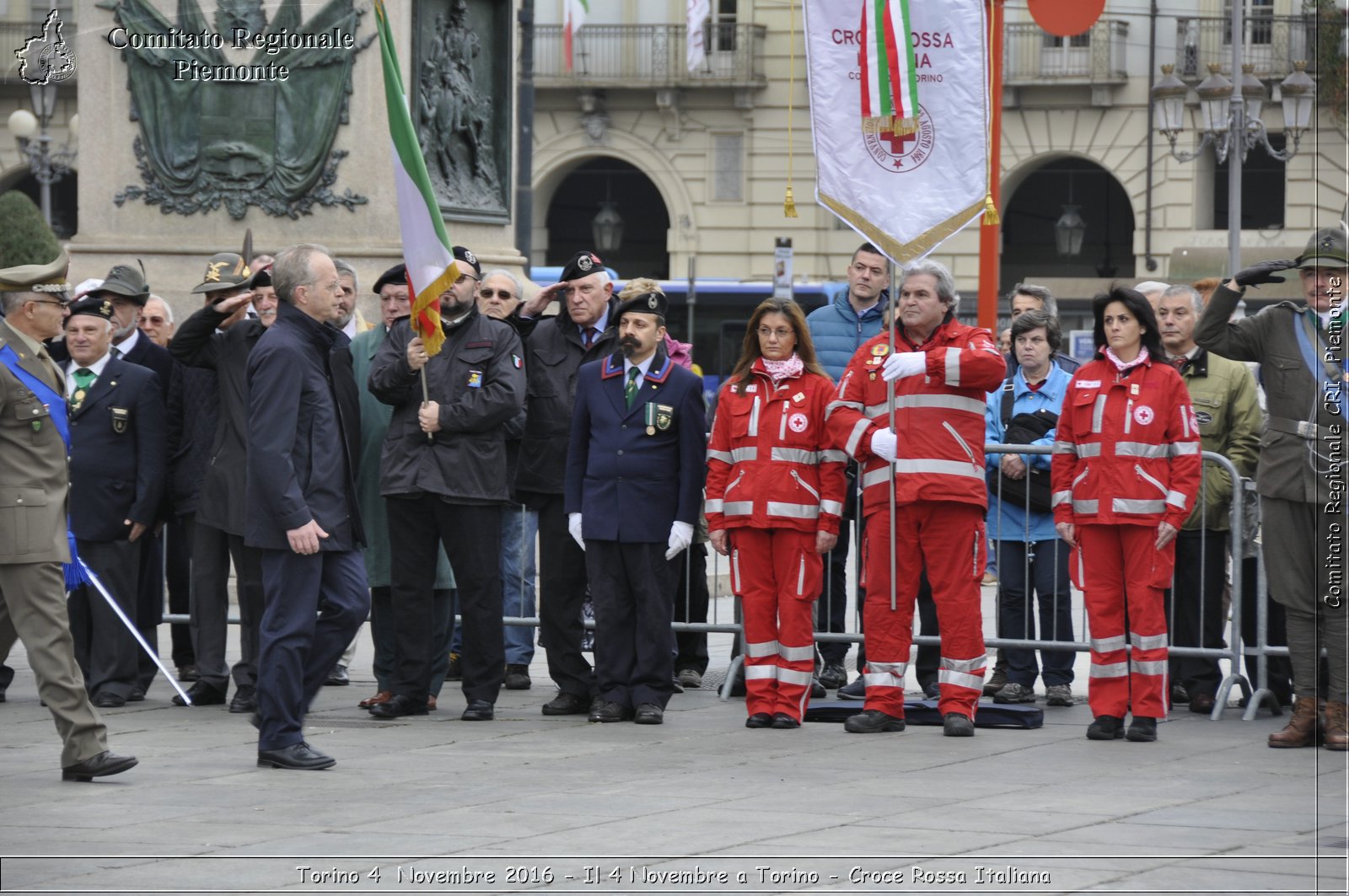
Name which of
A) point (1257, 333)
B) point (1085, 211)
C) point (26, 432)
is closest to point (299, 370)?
point (26, 432)

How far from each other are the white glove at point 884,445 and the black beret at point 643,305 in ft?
4.09

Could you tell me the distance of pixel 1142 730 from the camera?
877 cm

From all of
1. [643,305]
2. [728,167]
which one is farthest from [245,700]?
[728,167]

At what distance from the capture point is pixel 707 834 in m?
6.46

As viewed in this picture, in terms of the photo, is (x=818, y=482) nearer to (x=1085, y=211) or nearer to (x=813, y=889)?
(x=813, y=889)

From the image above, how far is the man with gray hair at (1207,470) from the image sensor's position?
385 inches

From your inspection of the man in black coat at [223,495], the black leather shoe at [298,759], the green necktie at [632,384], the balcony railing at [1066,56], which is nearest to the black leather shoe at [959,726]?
the green necktie at [632,384]

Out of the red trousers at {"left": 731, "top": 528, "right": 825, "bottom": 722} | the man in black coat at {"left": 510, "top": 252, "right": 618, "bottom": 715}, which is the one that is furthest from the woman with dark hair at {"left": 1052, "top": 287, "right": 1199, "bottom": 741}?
the man in black coat at {"left": 510, "top": 252, "right": 618, "bottom": 715}

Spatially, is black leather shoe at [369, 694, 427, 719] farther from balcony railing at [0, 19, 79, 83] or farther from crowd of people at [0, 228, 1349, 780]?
balcony railing at [0, 19, 79, 83]

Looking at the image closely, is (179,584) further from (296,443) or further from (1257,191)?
(1257,191)

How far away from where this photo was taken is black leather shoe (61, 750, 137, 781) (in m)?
7.50

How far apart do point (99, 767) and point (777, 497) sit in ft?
10.2

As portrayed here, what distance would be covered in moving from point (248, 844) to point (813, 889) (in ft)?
5.90

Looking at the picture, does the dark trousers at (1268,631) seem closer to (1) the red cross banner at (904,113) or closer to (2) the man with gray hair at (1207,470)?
(2) the man with gray hair at (1207,470)
